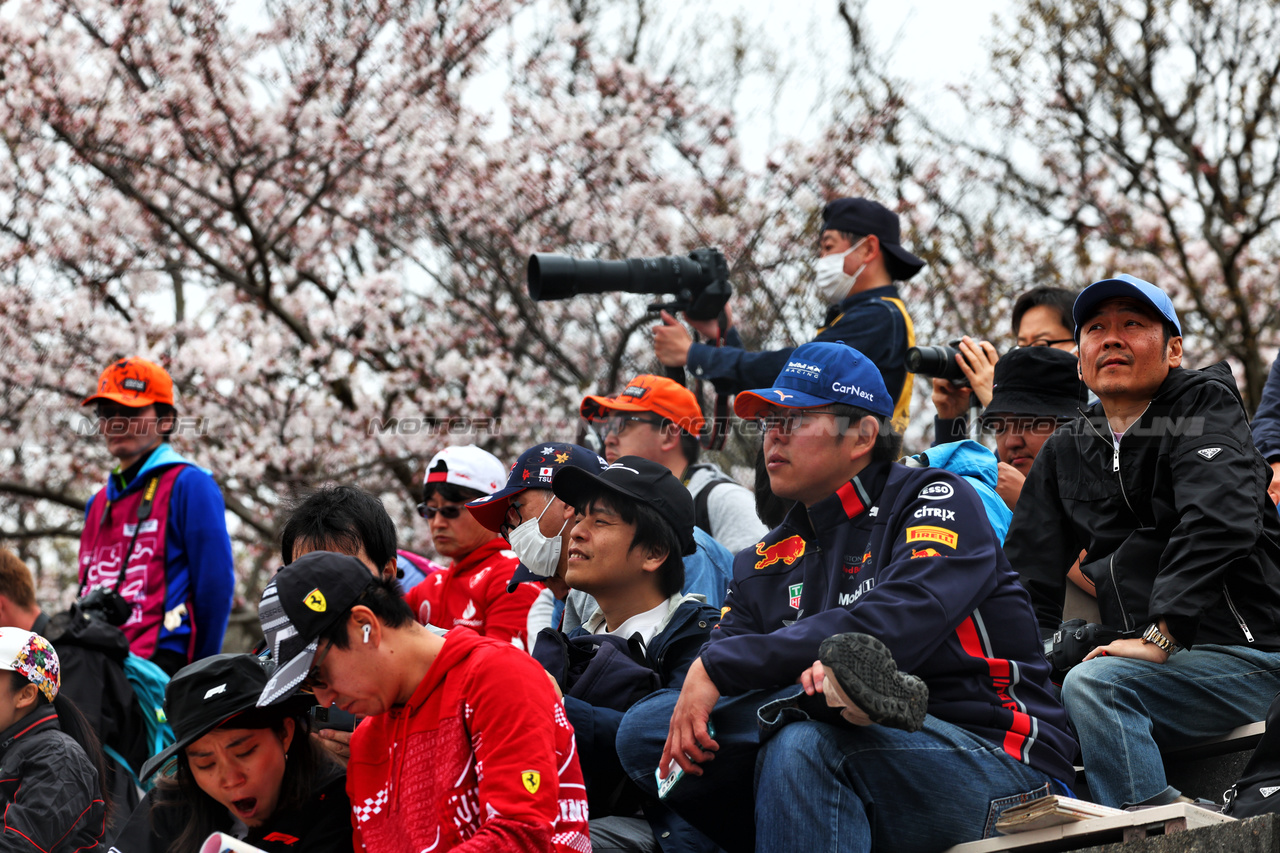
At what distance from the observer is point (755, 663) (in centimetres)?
270

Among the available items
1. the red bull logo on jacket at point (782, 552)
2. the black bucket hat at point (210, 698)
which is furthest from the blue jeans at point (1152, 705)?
the black bucket hat at point (210, 698)

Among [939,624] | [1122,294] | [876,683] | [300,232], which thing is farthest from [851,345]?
[300,232]

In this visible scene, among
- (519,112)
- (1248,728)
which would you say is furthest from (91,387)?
(1248,728)

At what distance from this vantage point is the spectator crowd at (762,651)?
2562 millimetres

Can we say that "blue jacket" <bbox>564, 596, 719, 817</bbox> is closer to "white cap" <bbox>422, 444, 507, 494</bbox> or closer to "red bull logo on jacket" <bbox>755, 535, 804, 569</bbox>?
"red bull logo on jacket" <bbox>755, 535, 804, 569</bbox>

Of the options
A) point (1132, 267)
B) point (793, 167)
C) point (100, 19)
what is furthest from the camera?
point (1132, 267)

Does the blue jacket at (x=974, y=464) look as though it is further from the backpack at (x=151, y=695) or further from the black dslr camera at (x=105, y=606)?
the black dslr camera at (x=105, y=606)

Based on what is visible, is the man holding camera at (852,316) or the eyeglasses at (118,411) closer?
the man holding camera at (852,316)

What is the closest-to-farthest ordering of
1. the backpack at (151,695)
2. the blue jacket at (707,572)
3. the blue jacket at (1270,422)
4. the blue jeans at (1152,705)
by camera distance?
the blue jeans at (1152,705), the blue jacket at (707,572), the blue jacket at (1270,422), the backpack at (151,695)

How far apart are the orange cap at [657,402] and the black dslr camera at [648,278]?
0.39 metres

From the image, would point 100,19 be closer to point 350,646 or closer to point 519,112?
point 519,112

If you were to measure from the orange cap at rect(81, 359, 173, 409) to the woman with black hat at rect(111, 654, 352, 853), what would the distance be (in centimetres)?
251

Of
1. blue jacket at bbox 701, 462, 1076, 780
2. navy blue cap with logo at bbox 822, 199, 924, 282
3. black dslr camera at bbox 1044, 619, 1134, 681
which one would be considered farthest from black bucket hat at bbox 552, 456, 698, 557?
Answer: navy blue cap with logo at bbox 822, 199, 924, 282

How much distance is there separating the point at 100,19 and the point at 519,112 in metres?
3.81
